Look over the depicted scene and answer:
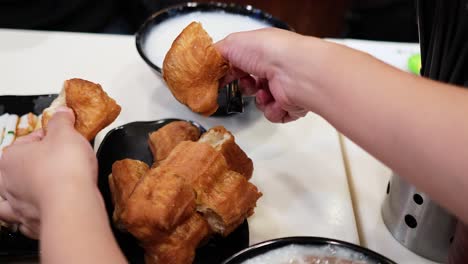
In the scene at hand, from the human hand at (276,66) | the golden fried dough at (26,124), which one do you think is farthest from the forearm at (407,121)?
the golden fried dough at (26,124)

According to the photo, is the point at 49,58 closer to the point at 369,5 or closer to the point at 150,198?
the point at 150,198

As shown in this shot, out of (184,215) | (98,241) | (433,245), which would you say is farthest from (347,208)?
(98,241)

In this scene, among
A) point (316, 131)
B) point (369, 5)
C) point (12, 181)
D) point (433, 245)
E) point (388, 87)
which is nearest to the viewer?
point (388, 87)

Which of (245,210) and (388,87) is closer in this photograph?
(388,87)

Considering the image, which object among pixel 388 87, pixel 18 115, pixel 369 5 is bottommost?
pixel 369 5

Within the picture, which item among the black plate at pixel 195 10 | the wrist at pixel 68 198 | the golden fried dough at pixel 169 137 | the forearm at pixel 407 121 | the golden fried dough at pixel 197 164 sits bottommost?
the golden fried dough at pixel 169 137

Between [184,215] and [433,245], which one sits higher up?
[184,215]

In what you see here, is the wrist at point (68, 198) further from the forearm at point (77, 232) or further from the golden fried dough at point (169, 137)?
the golden fried dough at point (169, 137)
